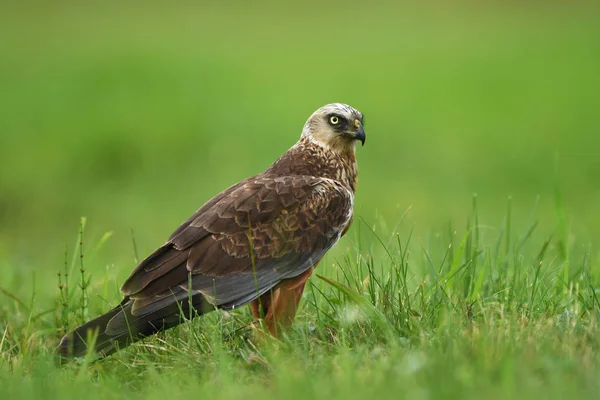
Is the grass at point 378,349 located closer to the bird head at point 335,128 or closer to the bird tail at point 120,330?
the bird tail at point 120,330

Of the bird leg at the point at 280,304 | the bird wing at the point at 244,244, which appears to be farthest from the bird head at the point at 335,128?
the bird leg at the point at 280,304

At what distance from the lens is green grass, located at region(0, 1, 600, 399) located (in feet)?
14.2

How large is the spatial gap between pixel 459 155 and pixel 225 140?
384 cm

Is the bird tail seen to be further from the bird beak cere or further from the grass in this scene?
the bird beak cere

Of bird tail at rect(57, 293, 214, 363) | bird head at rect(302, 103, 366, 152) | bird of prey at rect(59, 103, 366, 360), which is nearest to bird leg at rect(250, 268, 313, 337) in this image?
bird of prey at rect(59, 103, 366, 360)

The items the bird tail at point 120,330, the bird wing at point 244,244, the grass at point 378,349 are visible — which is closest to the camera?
the grass at point 378,349

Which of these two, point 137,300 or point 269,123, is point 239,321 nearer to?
point 137,300

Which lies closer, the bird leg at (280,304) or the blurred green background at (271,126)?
the bird leg at (280,304)

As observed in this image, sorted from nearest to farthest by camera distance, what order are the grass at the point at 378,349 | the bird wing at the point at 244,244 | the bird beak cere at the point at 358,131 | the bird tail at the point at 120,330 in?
1. the grass at the point at 378,349
2. the bird tail at the point at 120,330
3. the bird wing at the point at 244,244
4. the bird beak cere at the point at 358,131

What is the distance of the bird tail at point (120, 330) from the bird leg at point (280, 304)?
370 millimetres

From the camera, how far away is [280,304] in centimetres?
538

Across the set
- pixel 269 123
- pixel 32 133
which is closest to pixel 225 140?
pixel 269 123

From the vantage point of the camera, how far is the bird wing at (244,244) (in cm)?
525

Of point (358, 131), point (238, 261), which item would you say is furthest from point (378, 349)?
point (358, 131)
